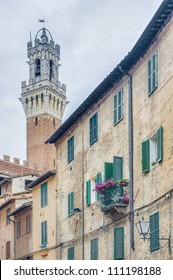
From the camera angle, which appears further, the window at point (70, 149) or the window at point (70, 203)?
the window at point (70, 149)

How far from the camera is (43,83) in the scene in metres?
120

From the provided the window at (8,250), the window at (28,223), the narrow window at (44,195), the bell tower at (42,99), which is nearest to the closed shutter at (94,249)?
the narrow window at (44,195)

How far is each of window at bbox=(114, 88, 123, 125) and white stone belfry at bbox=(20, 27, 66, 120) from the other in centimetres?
8660

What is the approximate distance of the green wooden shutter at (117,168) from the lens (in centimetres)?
2889

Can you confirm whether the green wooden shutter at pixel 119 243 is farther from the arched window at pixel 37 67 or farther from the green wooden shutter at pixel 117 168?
the arched window at pixel 37 67

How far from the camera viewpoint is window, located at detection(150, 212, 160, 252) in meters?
24.3

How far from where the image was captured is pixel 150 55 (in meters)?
26.3

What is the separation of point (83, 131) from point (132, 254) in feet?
30.5

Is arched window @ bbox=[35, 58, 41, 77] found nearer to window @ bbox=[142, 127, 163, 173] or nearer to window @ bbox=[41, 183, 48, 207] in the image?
window @ bbox=[41, 183, 48, 207]

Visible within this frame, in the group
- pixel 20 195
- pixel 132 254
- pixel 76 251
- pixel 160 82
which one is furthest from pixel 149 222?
pixel 20 195

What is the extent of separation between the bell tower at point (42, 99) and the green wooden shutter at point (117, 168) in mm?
78001

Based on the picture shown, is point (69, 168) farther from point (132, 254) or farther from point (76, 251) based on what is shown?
point (132, 254)

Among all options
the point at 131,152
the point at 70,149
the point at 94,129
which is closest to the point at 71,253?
the point at 70,149

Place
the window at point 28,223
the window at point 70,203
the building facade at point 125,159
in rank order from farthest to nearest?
the window at point 28,223 → the window at point 70,203 → the building facade at point 125,159
